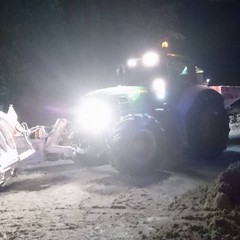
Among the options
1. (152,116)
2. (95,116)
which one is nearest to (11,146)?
(95,116)

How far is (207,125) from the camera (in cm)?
1021

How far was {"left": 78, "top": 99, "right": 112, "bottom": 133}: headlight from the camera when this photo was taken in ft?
29.8

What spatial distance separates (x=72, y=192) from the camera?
7.54 metres

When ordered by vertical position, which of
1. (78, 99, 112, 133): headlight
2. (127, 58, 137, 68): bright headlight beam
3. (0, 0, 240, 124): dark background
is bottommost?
(78, 99, 112, 133): headlight

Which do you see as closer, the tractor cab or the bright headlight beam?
the tractor cab

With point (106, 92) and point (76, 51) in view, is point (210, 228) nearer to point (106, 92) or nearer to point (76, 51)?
point (106, 92)

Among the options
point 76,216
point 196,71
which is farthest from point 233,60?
point 76,216

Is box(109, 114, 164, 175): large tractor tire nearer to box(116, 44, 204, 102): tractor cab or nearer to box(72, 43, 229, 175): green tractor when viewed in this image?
box(72, 43, 229, 175): green tractor

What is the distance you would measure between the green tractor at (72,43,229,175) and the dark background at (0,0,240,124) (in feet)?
12.9

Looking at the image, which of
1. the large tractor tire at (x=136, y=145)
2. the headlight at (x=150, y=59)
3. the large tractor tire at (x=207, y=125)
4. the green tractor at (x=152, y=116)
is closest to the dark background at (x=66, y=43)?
the headlight at (x=150, y=59)

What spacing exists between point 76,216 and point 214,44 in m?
23.9

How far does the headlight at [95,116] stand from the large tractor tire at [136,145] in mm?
656

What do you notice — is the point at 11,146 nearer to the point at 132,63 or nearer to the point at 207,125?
the point at 132,63

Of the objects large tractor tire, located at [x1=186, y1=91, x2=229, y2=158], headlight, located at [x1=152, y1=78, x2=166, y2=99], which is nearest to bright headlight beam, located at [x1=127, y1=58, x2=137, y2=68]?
headlight, located at [x1=152, y1=78, x2=166, y2=99]
